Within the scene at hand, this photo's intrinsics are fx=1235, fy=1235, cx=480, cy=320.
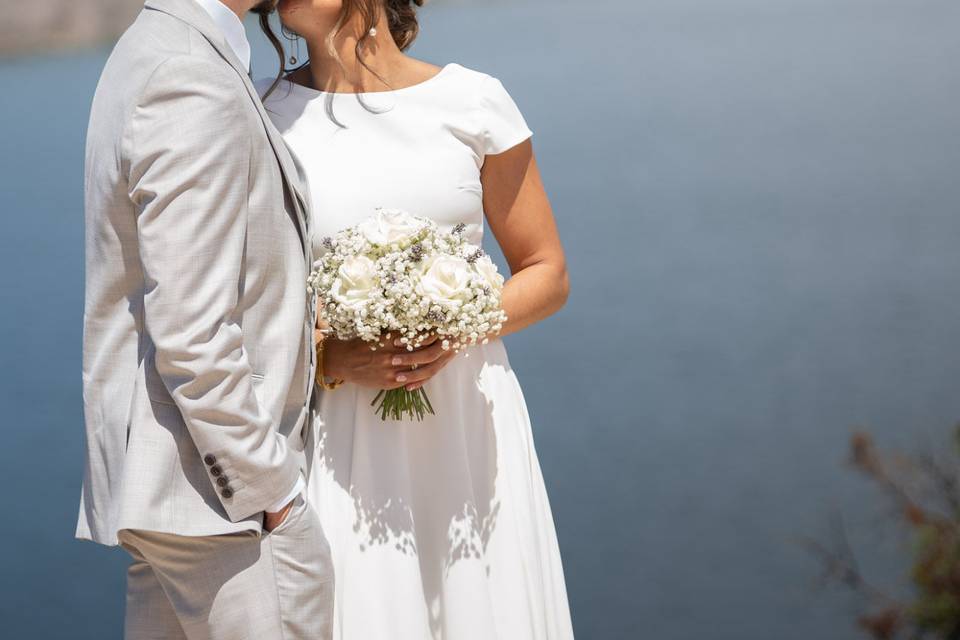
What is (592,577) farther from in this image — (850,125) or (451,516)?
(451,516)

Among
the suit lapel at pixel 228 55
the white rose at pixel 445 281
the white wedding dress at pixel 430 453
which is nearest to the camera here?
the suit lapel at pixel 228 55

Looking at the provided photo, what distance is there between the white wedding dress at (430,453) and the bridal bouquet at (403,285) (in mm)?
199

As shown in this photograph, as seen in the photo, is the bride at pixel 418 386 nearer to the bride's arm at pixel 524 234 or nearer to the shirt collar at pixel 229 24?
the bride's arm at pixel 524 234

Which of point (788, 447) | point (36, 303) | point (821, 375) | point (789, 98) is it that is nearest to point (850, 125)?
point (789, 98)

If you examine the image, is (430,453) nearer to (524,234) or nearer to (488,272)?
(488,272)

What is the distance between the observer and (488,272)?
1.96 metres

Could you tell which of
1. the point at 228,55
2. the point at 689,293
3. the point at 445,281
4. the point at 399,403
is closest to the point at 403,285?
the point at 445,281

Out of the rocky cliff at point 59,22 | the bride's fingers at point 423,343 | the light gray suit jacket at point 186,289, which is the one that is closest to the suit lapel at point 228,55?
the light gray suit jacket at point 186,289

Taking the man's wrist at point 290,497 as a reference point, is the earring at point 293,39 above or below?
above

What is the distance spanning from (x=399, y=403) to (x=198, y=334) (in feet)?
1.70

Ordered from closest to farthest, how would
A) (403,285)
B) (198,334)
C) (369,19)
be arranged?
(198,334) < (403,285) < (369,19)

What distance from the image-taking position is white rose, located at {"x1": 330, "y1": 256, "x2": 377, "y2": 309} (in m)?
1.83

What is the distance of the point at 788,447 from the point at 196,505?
11.4ft

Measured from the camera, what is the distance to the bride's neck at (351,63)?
2176 millimetres
